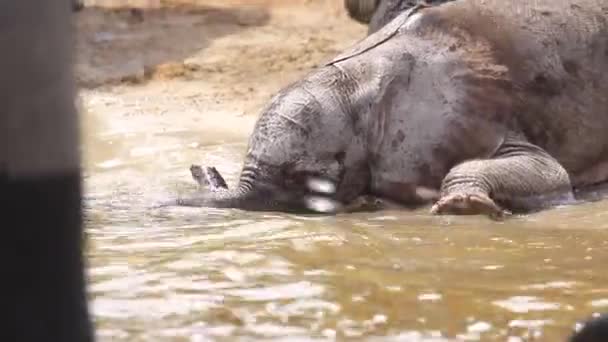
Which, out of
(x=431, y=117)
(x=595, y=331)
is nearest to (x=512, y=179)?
(x=431, y=117)

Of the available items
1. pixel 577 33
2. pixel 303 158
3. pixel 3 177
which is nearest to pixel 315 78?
pixel 303 158

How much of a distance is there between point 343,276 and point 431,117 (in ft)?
6.79

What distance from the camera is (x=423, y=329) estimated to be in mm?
2150

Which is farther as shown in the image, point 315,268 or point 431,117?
point 431,117

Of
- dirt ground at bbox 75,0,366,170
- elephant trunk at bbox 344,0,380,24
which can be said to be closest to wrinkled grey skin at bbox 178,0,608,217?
dirt ground at bbox 75,0,366,170

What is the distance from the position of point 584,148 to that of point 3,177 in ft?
14.3

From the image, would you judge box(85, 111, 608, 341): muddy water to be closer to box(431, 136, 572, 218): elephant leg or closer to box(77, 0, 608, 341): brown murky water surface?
box(77, 0, 608, 341): brown murky water surface

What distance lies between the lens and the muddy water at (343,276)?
2.17 m

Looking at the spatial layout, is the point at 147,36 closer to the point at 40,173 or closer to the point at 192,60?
the point at 192,60

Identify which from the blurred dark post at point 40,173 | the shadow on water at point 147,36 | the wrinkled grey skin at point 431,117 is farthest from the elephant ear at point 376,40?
the shadow on water at point 147,36

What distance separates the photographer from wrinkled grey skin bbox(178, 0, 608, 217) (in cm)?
458

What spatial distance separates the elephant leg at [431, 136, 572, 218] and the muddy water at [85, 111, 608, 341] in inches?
9.5

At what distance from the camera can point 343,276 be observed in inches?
104

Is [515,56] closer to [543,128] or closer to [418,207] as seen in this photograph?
[543,128]
